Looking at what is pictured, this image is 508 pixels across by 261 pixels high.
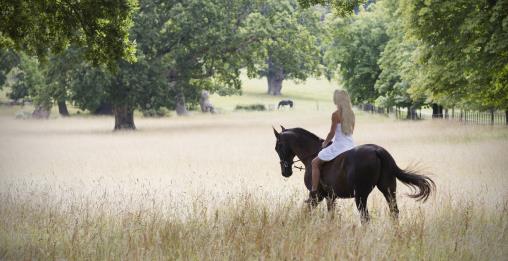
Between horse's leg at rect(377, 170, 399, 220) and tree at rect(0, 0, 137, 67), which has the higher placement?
tree at rect(0, 0, 137, 67)

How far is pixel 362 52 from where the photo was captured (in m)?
64.2

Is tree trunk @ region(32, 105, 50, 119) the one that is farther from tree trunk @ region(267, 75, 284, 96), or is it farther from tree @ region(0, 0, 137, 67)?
tree @ region(0, 0, 137, 67)

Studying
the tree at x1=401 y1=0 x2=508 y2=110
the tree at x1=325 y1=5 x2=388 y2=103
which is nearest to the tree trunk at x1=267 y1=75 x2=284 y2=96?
the tree at x1=325 y1=5 x2=388 y2=103

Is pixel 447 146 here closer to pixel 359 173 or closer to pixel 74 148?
pixel 74 148

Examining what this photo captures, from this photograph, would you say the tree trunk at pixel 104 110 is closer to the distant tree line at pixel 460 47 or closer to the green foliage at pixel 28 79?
the green foliage at pixel 28 79

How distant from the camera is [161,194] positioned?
16891mm

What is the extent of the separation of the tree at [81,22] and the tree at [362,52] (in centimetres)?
4881

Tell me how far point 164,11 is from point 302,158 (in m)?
41.8

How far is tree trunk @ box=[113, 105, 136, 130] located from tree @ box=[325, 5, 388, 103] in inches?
840

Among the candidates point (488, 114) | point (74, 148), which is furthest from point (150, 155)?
point (488, 114)

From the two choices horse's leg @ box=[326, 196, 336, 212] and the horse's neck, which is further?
the horse's neck

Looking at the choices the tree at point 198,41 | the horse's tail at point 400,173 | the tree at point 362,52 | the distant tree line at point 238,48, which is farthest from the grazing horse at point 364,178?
the tree at point 362,52

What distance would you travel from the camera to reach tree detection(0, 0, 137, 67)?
46.5ft

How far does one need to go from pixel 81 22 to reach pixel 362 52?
5156 centimetres
